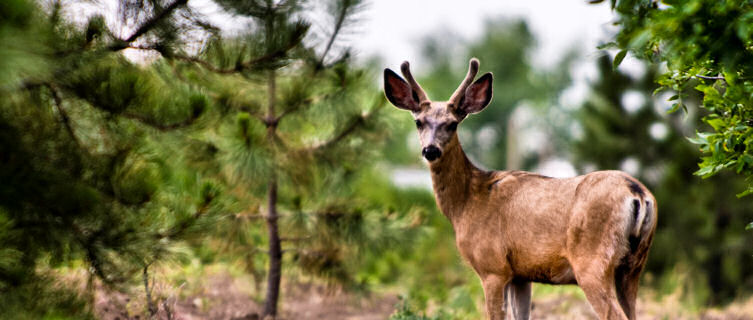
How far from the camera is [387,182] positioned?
42.7ft

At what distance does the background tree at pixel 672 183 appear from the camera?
9.43 meters

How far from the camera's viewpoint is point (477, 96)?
4.66 metres

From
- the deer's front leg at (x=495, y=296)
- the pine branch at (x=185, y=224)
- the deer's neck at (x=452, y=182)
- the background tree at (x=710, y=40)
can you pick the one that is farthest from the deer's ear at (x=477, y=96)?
the pine branch at (x=185, y=224)

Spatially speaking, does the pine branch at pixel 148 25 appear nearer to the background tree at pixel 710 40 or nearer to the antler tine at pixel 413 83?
the antler tine at pixel 413 83

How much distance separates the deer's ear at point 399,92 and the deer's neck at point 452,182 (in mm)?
417

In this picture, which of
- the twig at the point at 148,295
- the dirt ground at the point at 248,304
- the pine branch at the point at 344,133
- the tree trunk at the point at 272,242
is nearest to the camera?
the twig at the point at 148,295

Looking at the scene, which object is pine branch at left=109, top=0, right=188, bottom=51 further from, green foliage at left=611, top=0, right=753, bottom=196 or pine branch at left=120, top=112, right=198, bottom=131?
green foliage at left=611, top=0, right=753, bottom=196

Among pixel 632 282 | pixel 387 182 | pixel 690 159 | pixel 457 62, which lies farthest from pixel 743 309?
pixel 457 62

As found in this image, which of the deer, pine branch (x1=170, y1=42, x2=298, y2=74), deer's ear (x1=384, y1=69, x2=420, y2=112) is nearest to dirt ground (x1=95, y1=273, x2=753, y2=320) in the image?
the deer

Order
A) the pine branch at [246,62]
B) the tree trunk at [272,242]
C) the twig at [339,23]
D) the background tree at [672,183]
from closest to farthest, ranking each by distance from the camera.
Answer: the pine branch at [246,62], the twig at [339,23], the tree trunk at [272,242], the background tree at [672,183]

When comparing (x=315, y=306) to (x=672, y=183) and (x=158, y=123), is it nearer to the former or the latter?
(x=158, y=123)

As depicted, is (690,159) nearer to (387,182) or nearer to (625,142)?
(625,142)

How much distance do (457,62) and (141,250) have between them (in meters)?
33.1

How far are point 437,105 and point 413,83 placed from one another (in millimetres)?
326
